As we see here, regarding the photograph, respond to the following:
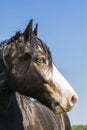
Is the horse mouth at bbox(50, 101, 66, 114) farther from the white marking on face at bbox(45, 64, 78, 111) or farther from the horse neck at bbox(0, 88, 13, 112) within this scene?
the horse neck at bbox(0, 88, 13, 112)

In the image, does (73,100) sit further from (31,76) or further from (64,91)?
(31,76)

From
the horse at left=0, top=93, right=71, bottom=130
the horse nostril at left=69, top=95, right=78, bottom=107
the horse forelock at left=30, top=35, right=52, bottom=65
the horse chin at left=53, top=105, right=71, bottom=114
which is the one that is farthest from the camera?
the horse at left=0, top=93, right=71, bottom=130

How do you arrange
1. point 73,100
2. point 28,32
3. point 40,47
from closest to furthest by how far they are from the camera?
point 73,100
point 40,47
point 28,32

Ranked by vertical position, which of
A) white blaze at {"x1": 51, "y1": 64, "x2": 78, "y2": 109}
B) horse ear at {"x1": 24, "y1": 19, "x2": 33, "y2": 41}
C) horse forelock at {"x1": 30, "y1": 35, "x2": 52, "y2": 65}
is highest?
horse ear at {"x1": 24, "y1": 19, "x2": 33, "y2": 41}

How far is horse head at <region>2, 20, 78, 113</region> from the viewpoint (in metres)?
7.59

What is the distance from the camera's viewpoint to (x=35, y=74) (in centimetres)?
777

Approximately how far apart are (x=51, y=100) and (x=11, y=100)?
876mm

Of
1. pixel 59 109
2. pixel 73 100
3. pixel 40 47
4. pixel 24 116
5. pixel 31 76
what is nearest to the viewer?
pixel 73 100

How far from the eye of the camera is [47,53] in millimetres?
7863

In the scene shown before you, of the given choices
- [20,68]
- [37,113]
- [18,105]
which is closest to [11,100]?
[18,105]

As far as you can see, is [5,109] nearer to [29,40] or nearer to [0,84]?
[0,84]

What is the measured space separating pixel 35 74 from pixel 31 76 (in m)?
0.08

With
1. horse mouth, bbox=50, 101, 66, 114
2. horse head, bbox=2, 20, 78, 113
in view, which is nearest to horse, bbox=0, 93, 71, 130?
horse head, bbox=2, 20, 78, 113

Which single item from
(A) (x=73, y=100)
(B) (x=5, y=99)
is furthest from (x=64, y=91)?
(B) (x=5, y=99)
